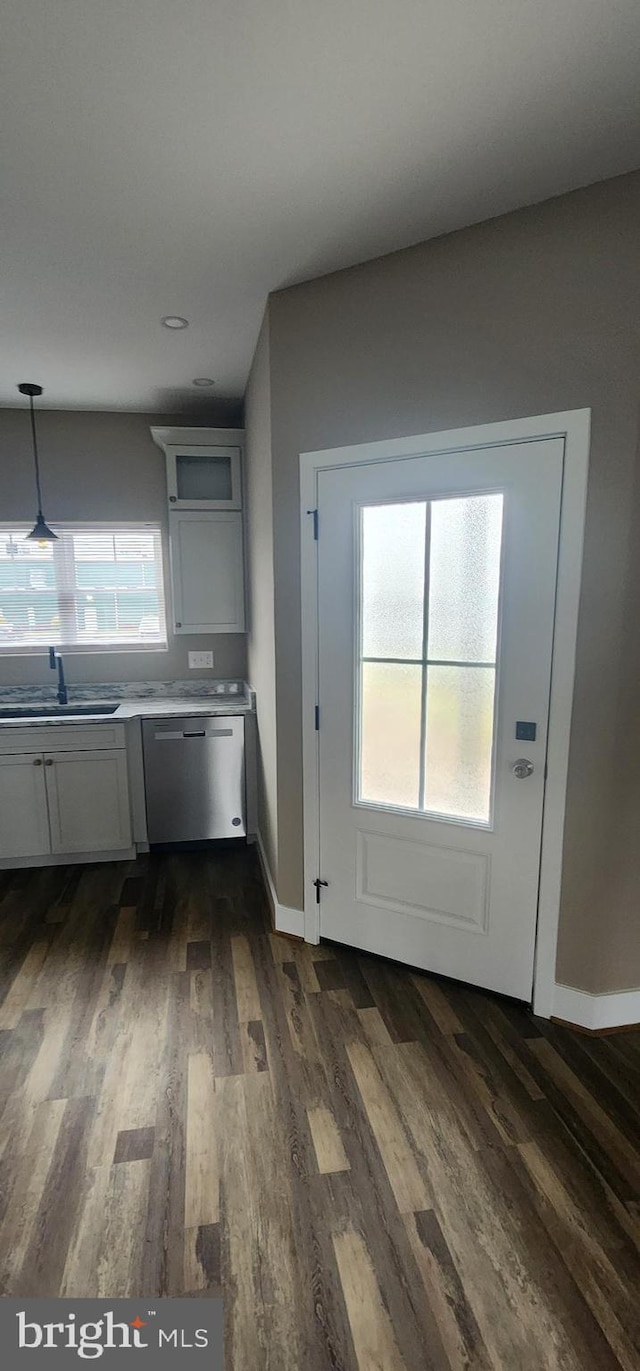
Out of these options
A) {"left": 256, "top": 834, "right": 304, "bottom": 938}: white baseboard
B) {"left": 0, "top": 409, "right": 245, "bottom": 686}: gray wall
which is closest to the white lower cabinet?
{"left": 0, "top": 409, "right": 245, "bottom": 686}: gray wall

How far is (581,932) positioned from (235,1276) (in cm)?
136

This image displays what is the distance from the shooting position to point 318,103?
55.0 inches

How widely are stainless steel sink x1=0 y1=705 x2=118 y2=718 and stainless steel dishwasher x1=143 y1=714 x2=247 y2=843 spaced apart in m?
0.52

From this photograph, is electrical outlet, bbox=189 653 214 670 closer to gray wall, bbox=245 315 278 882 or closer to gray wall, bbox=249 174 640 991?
gray wall, bbox=245 315 278 882

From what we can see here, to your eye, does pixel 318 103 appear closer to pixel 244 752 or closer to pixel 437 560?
pixel 437 560

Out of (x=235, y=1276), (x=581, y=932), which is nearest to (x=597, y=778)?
(x=581, y=932)

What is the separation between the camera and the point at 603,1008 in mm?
2035

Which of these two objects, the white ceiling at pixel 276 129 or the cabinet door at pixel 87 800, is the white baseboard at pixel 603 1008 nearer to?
the cabinet door at pixel 87 800

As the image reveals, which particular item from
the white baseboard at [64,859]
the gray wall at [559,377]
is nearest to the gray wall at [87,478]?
the white baseboard at [64,859]

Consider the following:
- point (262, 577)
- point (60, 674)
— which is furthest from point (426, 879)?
point (60, 674)

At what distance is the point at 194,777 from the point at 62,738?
741 millimetres

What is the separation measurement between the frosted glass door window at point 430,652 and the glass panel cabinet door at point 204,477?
1.69 m

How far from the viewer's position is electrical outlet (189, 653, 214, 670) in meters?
4.01

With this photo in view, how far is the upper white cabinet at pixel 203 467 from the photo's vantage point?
11.6 ft
